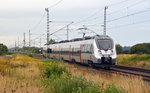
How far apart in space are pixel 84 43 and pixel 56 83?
19.4 meters

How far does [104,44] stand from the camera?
24.8 m

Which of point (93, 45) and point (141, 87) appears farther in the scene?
point (93, 45)

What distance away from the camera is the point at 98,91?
300 inches

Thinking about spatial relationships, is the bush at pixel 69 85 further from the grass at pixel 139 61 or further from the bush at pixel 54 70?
the grass at pixel 139 61

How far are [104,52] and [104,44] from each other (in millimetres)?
823

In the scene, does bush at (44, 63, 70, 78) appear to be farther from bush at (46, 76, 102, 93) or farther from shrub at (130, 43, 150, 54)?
shrub at (130, 43, 150, 54)

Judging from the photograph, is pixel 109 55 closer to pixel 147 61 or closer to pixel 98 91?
pixel 147 61

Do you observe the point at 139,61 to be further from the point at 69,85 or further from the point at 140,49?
the point at 140,49

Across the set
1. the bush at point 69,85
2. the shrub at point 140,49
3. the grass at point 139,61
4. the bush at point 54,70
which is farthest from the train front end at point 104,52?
the shrub at point 140,49

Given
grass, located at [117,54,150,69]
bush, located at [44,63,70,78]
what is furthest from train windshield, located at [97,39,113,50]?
bush, located at [44,63,70,78]

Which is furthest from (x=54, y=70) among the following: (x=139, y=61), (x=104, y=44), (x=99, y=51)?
(x=139, y=61)

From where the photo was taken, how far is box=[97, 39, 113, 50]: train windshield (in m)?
24.6

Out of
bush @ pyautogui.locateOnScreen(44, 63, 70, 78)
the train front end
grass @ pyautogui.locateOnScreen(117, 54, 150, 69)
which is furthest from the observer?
grass @ pyautogui.locateOnScreen(117, 54, 150, 69)

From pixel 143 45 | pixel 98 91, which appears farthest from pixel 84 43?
pixel 143 45
